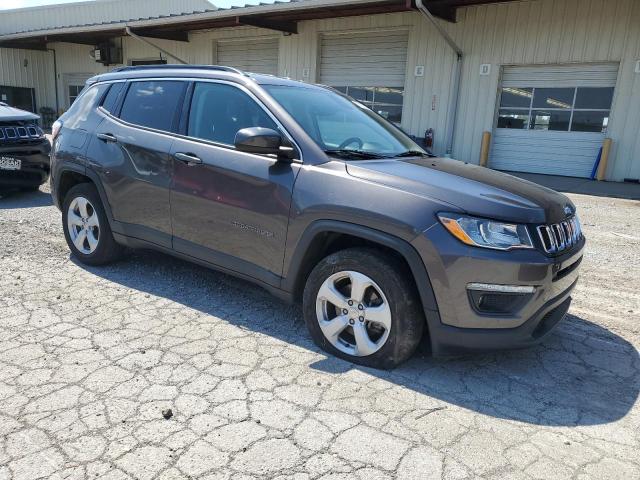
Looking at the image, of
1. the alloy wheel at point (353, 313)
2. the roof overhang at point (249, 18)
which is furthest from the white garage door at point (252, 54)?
the alloy wheel at point (353, 313)

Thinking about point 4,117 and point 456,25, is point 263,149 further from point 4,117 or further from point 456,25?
point 456,25

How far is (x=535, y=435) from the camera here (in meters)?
2.58

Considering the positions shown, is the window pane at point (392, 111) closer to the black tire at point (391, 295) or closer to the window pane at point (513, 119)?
the window pane at point (513, 119)

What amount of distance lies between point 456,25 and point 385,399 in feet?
44.1

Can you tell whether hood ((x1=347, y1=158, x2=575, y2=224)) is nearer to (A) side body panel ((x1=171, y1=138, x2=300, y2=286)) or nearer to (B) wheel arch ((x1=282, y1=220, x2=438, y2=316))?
(B) wheel arch ((x1=282, y1=220, x2=438, y2=316))

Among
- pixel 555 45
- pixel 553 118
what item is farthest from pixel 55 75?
pixel 553 118

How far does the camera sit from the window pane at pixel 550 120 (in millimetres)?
13242

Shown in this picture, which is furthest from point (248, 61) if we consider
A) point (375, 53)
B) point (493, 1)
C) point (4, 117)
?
point (4, 117)

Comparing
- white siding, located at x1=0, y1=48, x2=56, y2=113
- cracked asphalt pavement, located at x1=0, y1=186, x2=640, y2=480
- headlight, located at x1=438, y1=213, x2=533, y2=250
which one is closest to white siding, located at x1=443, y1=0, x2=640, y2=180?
cracked asphalt pavement, located at x1=0, y1=186, x2=640, y2=480

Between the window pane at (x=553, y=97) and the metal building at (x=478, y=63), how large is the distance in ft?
0.08

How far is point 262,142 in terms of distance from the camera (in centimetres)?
326

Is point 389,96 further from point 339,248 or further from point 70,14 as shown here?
point 70,14

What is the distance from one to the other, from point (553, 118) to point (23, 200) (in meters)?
12.3

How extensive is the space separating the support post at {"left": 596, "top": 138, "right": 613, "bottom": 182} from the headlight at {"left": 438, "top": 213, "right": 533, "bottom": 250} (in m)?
11.4
